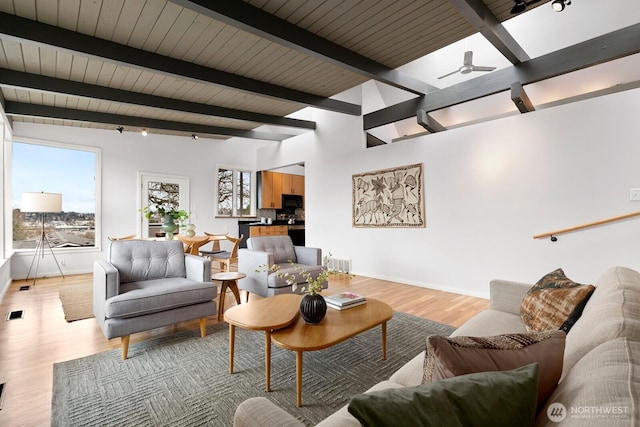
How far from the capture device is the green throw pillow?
0.63 meters

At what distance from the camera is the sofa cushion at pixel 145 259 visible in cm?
301

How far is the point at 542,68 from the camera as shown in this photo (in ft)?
11.2

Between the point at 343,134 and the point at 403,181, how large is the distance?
166 centimetres

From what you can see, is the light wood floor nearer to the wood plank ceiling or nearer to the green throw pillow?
the green throw pillow

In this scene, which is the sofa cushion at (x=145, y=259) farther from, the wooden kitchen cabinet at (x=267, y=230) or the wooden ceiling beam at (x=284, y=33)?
the wooden kitchen cabinet at (x=267, y=230)

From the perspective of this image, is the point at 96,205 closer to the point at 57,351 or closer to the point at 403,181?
the point at 57,351

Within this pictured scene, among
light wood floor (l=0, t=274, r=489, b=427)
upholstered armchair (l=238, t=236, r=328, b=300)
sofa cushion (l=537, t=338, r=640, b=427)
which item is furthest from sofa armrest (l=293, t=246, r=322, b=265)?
sofa cushion (l=537, t=338, r=640, b=427)

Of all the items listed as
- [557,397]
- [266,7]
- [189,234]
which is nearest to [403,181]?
[266,7]

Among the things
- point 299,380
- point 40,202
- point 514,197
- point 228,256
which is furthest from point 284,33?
point 40,202

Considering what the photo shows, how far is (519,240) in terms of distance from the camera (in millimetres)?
3814

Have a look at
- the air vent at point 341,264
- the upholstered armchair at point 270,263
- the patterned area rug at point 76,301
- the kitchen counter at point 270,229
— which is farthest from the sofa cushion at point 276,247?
the kitchen counter at point 270,229

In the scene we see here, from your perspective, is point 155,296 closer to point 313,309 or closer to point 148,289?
point 148,289

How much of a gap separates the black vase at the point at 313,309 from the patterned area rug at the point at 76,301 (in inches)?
112

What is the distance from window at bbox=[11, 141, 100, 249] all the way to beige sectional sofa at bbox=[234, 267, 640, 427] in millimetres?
6625
